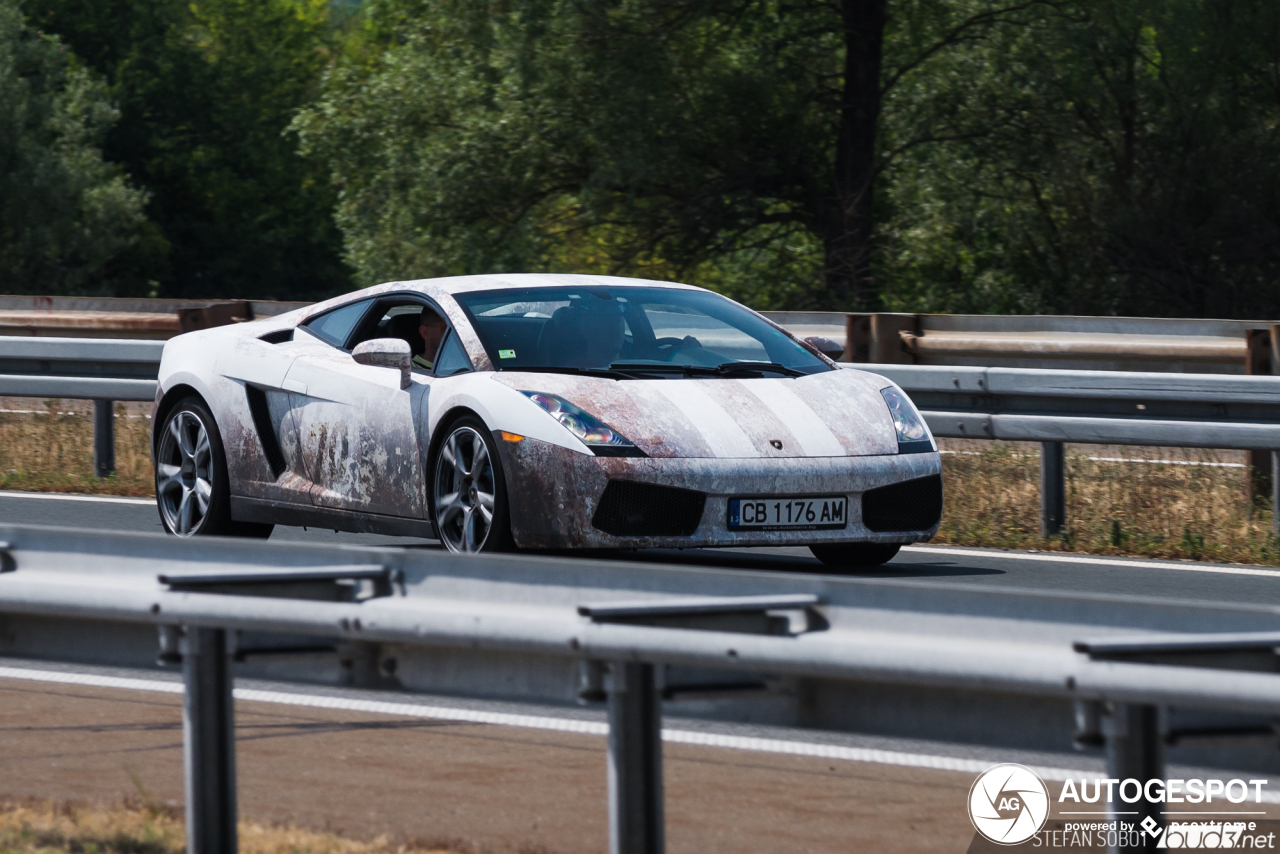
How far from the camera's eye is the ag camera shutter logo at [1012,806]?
3.57 metres

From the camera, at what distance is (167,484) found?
Answer: 9148 mm

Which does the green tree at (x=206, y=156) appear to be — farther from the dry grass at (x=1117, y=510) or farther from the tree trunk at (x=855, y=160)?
the dry grass at (x=1117, y=510)

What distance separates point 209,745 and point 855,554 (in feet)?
15.0

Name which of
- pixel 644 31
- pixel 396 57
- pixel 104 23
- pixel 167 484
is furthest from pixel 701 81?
pixel 104 23

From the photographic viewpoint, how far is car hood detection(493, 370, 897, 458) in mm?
7367

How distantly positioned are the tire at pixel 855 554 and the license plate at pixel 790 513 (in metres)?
0.50

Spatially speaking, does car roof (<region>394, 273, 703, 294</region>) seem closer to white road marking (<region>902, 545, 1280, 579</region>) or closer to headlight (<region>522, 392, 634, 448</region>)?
headlight (<region>522, 392, 634, 448</region>)

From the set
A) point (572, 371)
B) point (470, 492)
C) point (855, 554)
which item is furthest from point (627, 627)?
point (855, 554)

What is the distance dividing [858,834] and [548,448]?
10.7ft

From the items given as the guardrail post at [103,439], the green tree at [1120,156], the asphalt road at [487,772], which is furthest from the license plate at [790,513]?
the green tree at [1120,156]

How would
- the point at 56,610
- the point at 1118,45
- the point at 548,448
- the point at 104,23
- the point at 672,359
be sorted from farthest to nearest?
the point at 104,23 → the point at 1118,45 → the point at 672,359 → the point at 548,448 → the point at 56,610

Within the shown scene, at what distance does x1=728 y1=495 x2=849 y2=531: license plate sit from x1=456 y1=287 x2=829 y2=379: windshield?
2.56 feet

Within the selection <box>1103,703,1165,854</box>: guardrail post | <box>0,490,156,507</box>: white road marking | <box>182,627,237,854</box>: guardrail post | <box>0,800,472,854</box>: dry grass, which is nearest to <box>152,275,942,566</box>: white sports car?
<box>0,490,156,507</box>: white road marking

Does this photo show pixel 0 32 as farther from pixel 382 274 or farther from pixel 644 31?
pixel 644 31
